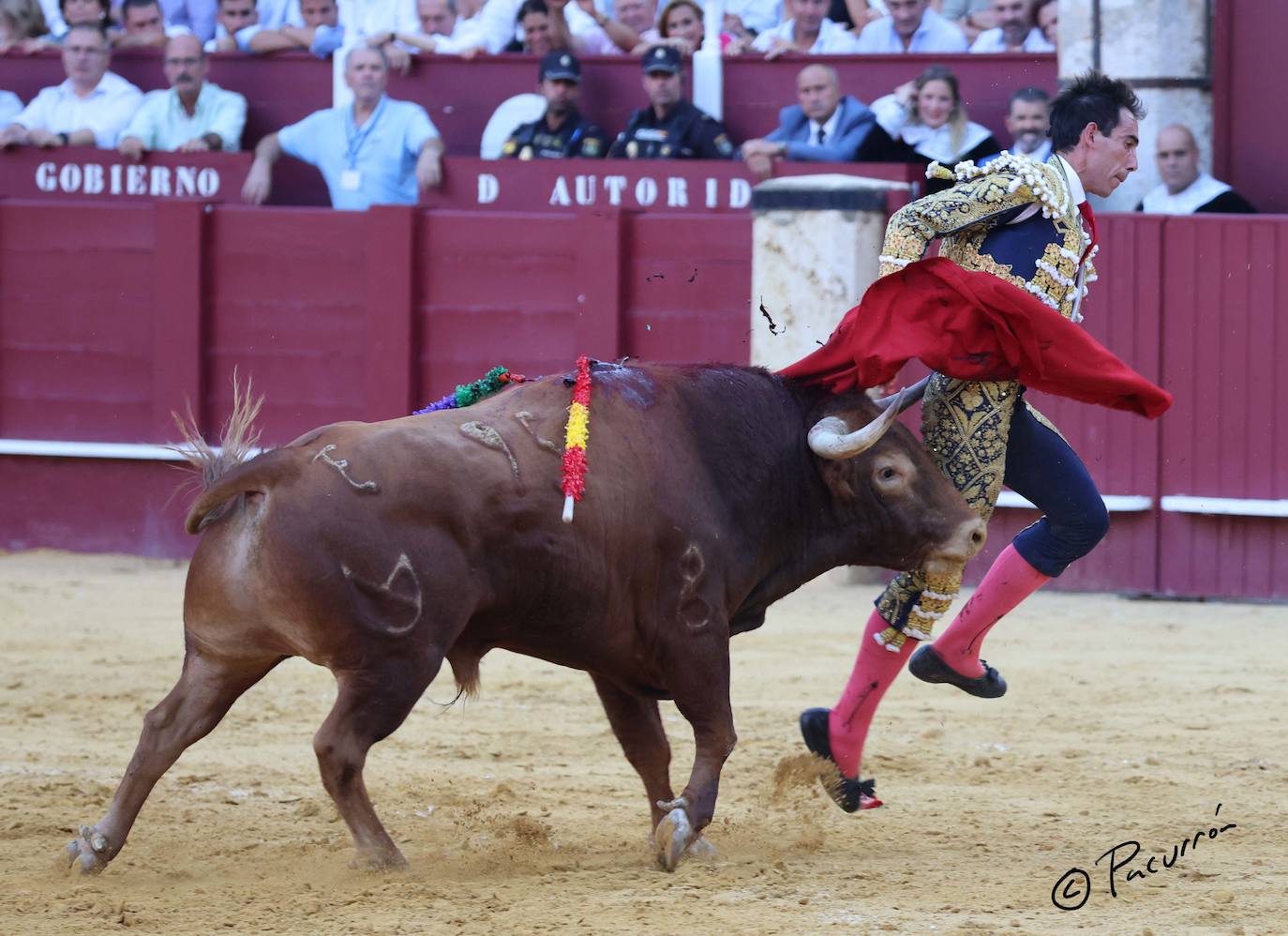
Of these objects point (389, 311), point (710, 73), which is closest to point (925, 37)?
point (710, 73)

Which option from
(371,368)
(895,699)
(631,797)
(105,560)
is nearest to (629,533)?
(631,797)

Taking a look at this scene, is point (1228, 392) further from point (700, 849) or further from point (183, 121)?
point (183, 121)

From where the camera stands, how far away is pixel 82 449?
8.21 meters

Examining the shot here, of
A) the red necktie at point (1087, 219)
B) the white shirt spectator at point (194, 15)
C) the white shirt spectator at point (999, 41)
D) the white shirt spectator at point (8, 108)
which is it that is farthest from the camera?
the white shirt spectator at point (194, 15)

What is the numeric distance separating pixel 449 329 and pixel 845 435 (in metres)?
4.33

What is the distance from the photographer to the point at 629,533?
142 inches

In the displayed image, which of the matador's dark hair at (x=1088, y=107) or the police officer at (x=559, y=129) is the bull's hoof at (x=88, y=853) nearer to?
the matador's dark hair at (x=1088, y=107)

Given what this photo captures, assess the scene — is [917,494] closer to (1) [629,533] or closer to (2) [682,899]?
(1) [629,533]

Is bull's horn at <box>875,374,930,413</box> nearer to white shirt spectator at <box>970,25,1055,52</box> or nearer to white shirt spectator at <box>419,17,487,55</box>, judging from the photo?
white shirt spectator at <box>970,25,1055,52</box>

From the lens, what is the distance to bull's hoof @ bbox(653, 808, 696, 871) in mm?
3602

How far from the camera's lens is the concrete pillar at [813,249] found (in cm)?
707

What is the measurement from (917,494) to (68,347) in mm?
5299

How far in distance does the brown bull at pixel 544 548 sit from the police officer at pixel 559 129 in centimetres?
419

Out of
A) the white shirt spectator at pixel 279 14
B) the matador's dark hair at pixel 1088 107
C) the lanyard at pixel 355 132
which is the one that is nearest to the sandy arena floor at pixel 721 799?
the matador's dark hair at pixel 1088 107
